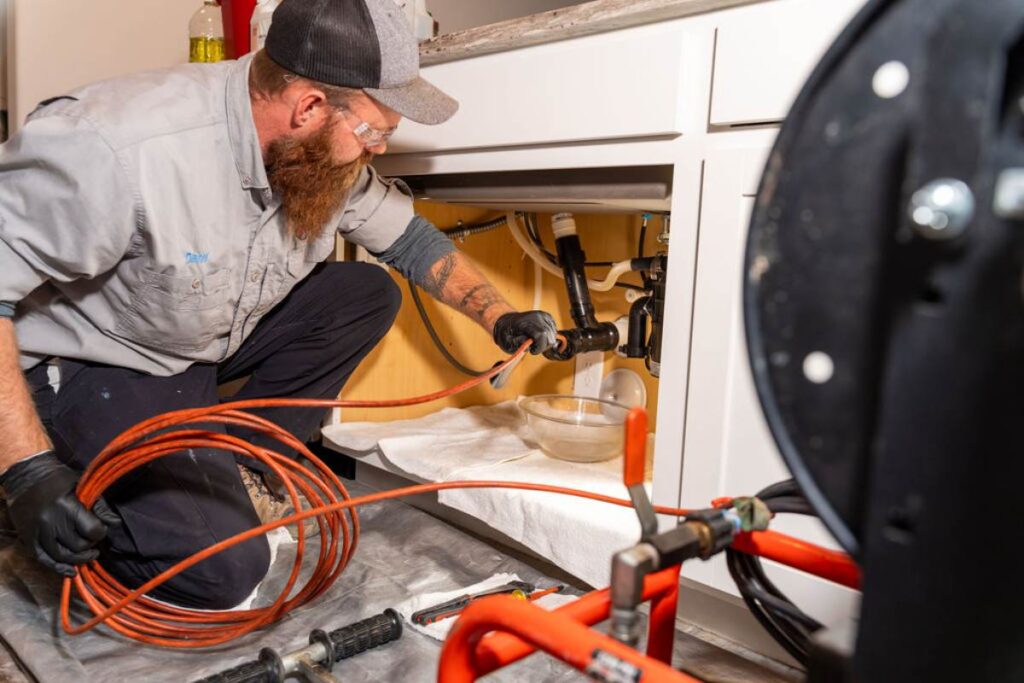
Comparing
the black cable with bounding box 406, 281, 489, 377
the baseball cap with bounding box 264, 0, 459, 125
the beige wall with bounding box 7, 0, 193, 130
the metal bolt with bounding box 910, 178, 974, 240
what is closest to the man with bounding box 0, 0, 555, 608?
the baseball cap with bounding box 264, 0, 459, 125

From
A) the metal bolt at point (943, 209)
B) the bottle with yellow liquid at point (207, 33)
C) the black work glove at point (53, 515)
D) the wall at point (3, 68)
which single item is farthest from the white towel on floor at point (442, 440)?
the metal bolt at point (943, 209)

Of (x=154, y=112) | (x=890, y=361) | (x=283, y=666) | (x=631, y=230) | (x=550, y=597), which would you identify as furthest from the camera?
(x=631, y=230)

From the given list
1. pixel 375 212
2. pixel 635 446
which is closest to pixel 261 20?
pixel 375 212

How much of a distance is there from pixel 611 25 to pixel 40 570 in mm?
1070

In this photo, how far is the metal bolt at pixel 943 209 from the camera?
0.24 meters

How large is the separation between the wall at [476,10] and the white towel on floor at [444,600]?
4.80 feet

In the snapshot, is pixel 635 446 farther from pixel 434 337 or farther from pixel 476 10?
pixel 476 10

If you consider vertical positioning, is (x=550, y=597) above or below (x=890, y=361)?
below

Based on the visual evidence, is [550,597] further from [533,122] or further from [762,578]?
[533,122]

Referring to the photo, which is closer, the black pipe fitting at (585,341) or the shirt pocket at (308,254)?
the shirt pocket at (308,254)

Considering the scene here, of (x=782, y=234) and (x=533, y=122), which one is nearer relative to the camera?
(x=782, y=234)

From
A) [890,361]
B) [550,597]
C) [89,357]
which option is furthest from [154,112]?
[890,361]

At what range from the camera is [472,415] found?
1.61 meters

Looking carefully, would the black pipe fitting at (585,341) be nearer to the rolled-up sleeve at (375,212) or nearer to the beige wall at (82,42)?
the rolled-up sleeve at (375,212)
